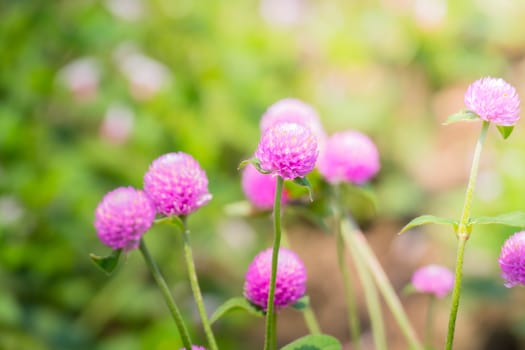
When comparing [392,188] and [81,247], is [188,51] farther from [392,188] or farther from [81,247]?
[392,188]

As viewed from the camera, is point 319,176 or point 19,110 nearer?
point 319,176

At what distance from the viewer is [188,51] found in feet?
8.27

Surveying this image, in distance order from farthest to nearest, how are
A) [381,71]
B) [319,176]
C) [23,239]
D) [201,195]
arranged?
[381,71], [23,239], [319,176], [201,195]

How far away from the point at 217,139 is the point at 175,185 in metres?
2.08

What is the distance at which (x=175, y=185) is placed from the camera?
62 cm

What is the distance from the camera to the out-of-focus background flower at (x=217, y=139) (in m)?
2.20

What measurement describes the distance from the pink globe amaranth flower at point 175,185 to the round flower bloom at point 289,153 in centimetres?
7

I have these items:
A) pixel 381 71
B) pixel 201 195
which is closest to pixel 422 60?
pixel 381 71

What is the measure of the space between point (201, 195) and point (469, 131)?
9.93ft

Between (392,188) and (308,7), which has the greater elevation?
(308,7)

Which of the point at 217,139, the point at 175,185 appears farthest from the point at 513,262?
the point at 217,139

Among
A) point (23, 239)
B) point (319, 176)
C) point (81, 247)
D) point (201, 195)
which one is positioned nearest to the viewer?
point (201, 195)

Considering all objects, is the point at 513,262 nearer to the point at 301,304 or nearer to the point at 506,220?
the point at 506,220

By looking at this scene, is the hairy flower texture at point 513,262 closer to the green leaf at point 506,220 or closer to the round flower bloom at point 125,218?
the green leaf at point 506,220
